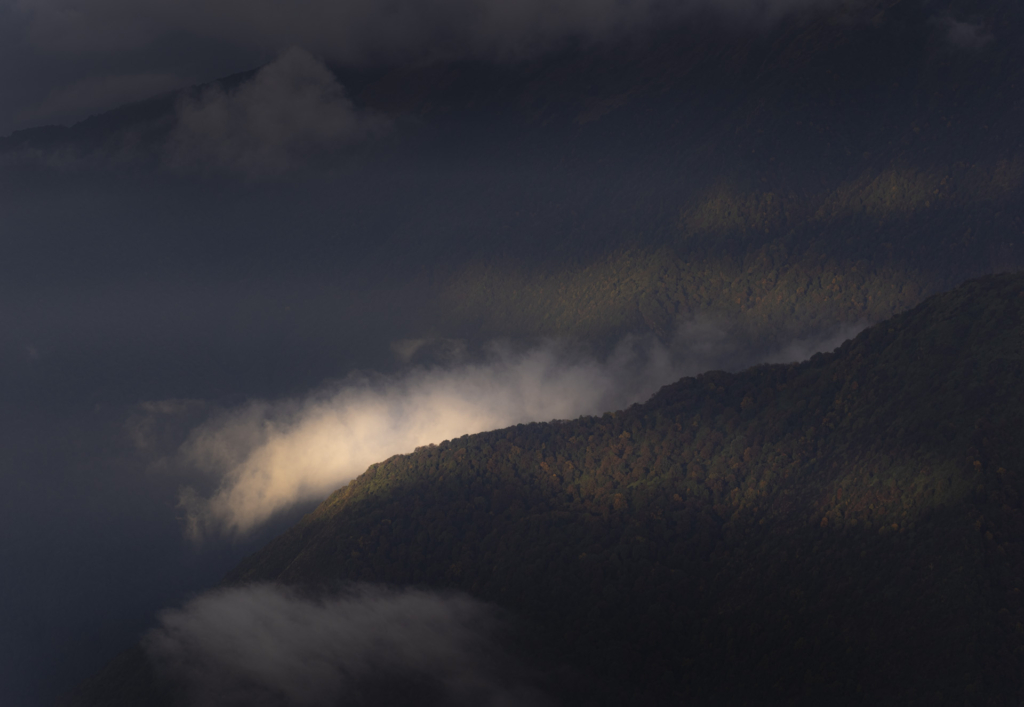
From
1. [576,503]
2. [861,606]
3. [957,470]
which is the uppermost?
[576,503]

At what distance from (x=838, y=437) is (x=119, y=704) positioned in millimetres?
94682

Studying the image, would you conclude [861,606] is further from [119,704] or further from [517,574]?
[119,704]

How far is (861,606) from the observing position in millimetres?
78562

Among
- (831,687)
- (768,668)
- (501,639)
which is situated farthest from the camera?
(501,639)

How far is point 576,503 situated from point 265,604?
4497 centimetres

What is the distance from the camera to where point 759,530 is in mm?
99375

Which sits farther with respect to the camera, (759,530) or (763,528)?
(759,530)

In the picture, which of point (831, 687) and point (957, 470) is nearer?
point (831, 687)

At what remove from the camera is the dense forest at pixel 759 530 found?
7456 cm

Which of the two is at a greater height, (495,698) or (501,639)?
(501,639)

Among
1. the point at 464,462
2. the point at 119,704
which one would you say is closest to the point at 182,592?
the point at 119,704

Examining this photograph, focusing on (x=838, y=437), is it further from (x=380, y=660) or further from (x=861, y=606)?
(x=380, y=660)

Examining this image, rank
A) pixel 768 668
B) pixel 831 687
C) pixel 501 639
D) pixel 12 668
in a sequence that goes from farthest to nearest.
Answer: pixel 12 668
pixel 501 639
pixel 768 668
pixel 831 687

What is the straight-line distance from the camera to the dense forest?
74.6 m
